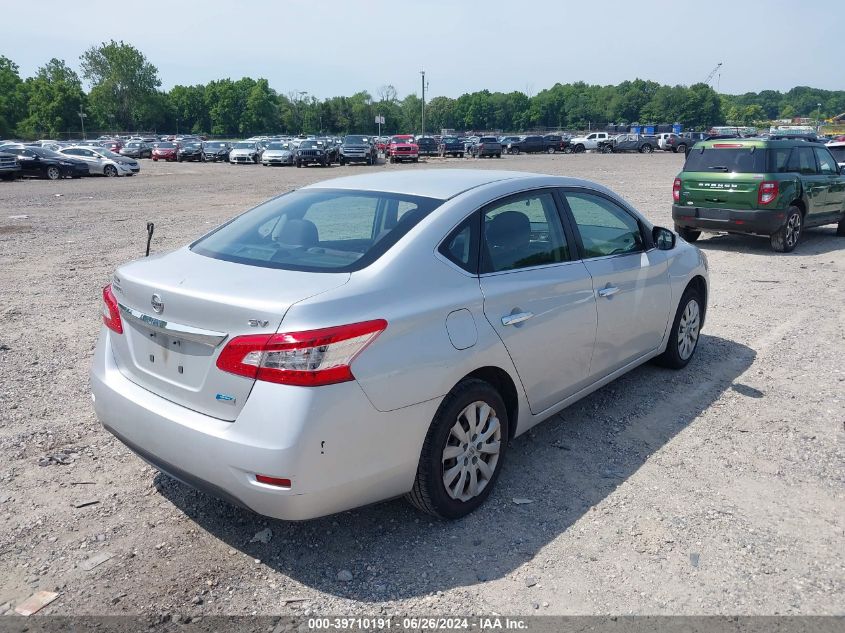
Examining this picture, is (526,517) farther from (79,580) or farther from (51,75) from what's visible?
(51,75)

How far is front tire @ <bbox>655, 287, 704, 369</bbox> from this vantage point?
5688mm

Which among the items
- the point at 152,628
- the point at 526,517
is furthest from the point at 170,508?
the point at 526,517

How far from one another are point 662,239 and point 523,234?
169cm

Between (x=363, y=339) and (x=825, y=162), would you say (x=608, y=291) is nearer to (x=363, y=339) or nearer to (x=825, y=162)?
(x=363, y=339)

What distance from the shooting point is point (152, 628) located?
2.86m

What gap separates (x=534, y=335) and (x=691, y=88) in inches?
7133

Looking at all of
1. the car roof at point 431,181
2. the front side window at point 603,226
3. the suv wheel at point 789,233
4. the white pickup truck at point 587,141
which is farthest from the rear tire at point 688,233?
the white pickup truck at point 587,141

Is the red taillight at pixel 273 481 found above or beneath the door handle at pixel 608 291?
beneath

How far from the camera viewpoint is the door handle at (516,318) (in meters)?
3.70

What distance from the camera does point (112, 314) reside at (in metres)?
3.64

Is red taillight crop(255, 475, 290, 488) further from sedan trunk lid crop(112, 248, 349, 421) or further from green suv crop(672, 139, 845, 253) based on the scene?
green suv crop(672, 139, 845, 253)

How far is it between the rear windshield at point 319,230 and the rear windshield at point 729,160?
9.14m

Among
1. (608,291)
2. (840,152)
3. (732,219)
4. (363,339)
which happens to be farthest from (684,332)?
(840,152)

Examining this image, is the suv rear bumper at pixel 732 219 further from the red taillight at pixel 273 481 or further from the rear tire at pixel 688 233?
the red taillight at pixel 273 481
